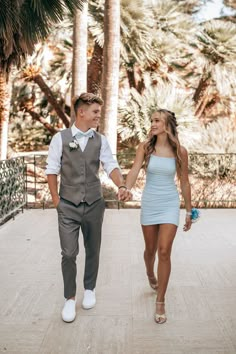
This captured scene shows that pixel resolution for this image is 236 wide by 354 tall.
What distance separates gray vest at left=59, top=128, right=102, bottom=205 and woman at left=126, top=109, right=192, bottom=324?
0.38 m

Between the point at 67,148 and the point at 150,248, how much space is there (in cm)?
118

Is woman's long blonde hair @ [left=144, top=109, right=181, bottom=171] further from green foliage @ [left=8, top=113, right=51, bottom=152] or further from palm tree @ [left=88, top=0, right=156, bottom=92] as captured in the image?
green foliage @ [left=8, top=113, right=51, bottom=152]

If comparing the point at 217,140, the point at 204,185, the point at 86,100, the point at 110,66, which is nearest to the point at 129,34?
the point at 217,140

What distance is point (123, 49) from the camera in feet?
52.9

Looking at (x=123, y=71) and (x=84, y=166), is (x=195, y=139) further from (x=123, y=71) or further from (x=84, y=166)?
(x=84, y=166)

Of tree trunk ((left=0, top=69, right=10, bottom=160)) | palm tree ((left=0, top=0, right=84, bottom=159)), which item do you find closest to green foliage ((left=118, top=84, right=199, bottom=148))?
tree trunk ((left=0, top=69, right=10, bottom=160))

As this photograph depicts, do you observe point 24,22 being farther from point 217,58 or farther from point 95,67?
point 217,58

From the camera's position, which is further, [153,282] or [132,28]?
[132,28]

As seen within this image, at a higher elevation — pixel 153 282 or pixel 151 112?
pixel 151 112

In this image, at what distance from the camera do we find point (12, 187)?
9094mm

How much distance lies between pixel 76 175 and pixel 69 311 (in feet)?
3.48

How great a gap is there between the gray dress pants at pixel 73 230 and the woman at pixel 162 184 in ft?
1.25

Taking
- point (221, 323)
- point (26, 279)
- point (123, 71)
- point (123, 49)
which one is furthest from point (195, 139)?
point (221, 323)

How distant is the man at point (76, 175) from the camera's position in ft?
12.9
